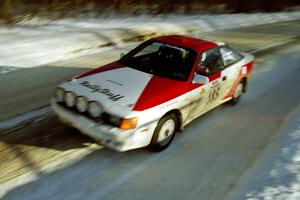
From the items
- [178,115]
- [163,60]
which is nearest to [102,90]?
[178,115]

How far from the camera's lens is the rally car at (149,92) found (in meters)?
4.56

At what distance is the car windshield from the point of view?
5.47m

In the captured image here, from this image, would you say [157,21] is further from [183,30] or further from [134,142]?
[134,142]

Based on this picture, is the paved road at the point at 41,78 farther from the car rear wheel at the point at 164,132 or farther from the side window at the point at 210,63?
the side window at the point at 210,63

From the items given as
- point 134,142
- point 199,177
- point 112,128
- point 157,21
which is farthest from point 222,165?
point 157,21

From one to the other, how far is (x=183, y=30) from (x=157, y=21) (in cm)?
163

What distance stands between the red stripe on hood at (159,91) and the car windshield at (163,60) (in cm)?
16

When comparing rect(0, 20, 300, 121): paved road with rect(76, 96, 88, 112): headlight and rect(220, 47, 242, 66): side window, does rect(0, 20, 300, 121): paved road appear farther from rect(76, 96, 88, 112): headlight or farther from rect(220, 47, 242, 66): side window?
rect(220, 47, 242, 66): side window

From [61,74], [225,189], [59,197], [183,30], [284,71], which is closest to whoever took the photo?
[59,197]

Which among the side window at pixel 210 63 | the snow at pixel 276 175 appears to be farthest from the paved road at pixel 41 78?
the snow at pixel 276 175

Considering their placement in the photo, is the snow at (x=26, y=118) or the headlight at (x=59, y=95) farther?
the snow at (x=26, y=118)

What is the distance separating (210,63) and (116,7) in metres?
12.8

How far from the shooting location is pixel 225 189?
4.39 metres

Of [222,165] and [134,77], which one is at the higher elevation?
[134,77]
